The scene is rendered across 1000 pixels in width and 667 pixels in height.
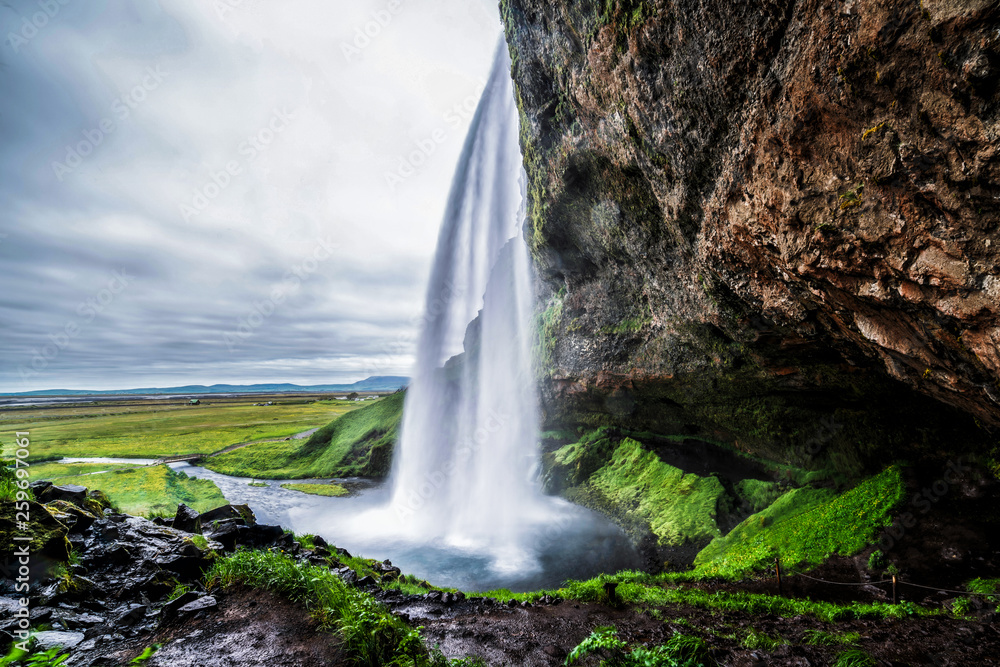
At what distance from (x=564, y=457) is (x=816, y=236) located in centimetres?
2173

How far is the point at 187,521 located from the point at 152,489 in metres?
15.4

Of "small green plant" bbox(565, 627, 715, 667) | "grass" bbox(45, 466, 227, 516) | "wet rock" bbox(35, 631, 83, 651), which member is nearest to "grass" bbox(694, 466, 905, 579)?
"small green plant" bbox(565, 627, 715, 667)

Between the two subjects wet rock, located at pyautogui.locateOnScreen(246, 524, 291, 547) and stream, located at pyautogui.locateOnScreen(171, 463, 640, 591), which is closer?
wet rock, located at pyautogui.locateOnScreen(246, 524, 291, 547)

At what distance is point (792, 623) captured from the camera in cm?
809

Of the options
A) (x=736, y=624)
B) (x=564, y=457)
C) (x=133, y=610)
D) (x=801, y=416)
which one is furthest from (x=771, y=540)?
(x=133, y=610)

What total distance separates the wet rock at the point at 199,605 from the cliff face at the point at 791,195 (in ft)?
44.9

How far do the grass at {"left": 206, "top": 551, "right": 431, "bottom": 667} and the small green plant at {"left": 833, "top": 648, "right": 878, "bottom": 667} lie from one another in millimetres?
6246

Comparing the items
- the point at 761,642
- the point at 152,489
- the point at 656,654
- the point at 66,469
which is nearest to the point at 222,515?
the point at 152,489

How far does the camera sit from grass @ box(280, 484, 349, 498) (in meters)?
27.4

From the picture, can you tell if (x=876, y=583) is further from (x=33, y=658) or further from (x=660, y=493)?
(x=33, y=658)

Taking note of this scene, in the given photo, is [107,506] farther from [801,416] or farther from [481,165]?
[481,165]

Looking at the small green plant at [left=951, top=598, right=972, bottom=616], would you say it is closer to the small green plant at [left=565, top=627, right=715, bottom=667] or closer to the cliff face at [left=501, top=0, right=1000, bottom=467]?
the cliff face at [left=501, top=0, right=1000, bottom=467]

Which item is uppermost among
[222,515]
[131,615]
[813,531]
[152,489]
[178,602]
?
[813,531]

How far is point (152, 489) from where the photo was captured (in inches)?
913
